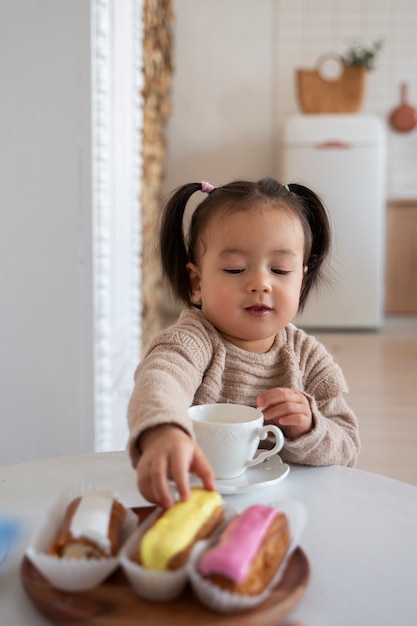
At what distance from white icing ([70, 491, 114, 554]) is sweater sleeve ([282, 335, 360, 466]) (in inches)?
12.6

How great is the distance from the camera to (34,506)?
83 centimetres

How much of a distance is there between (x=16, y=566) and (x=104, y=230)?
1.16m

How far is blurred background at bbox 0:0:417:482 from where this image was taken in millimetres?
1680

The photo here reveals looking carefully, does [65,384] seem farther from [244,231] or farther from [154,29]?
[154,29]

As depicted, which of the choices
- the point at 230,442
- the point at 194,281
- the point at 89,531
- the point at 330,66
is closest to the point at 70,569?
the point at 89,531

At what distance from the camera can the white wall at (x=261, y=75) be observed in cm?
516

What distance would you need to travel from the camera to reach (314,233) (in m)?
1.23

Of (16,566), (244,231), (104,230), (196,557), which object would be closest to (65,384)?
(104,230)

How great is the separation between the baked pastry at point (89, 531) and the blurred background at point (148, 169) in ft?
2.78

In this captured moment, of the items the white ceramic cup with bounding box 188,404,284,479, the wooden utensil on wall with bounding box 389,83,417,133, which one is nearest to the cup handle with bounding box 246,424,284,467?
the white ceramic cup with bounding box 188,404,284,479

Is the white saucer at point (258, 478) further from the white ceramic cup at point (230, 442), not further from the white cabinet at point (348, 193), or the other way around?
the white cabinet at point (348, 193)

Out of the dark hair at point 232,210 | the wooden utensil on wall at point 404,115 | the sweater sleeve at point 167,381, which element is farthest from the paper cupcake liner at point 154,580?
the wooden utensil on wall at point 404,115

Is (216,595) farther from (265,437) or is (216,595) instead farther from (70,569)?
(265,437)

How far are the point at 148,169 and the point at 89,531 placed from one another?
3.67m
